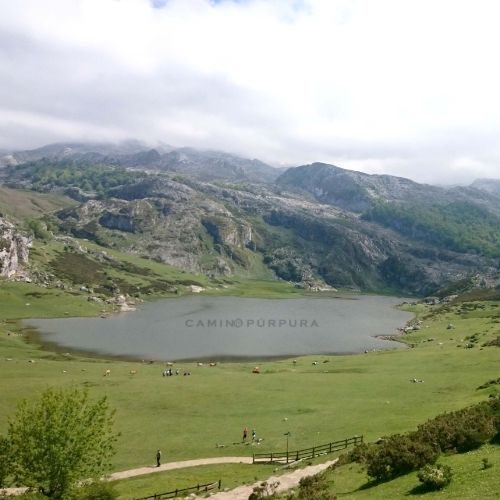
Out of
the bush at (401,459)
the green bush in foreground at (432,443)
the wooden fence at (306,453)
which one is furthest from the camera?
the wooden fence at (306,453)

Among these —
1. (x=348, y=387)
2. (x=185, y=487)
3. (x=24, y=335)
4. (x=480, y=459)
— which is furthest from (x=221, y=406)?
(x=24, y=335)

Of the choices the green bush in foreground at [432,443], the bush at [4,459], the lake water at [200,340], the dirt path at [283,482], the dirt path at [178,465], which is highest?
the green bush in foreground at [432,443]

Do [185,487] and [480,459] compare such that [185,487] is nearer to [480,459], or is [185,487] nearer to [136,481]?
[136,481]

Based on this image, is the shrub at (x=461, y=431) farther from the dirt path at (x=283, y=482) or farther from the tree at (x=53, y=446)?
the tree at (x=53, y=446)

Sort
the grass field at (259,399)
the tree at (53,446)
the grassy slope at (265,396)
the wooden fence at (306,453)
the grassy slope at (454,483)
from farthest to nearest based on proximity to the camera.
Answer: the grassy slope at (265,396) → the grass field at (259,399) → the wooden fence at (306,453) → the tree at (53,446) → the grassy slope at (454,483)

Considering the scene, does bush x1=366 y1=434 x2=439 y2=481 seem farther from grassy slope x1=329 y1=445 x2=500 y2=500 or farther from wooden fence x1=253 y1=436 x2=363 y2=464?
→ wooden fence x1=253 y1=436 x2=363 y2=464

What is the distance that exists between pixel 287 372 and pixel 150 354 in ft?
183

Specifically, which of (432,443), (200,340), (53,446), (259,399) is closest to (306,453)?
(432,443)

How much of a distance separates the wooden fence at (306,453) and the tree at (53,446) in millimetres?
18600

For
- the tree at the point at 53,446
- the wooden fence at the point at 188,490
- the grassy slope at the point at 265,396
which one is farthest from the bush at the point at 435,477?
the tree at the point at 53,446

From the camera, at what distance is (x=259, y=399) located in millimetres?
75250

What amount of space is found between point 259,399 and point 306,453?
24992 mm

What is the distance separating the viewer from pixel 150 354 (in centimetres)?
14188

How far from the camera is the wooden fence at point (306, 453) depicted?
5066cm
